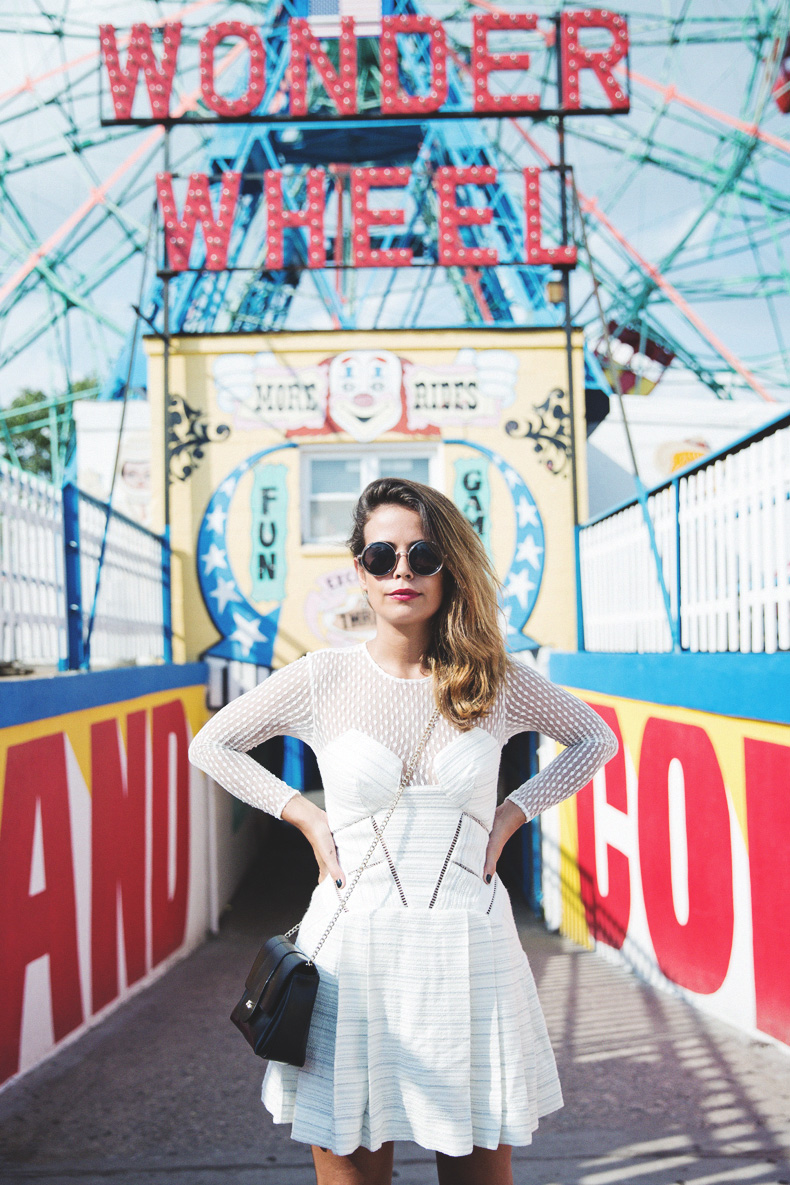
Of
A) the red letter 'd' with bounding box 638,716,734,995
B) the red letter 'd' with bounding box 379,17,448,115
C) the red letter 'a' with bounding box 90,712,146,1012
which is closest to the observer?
the red letter 'd' with bounding box 638,716,734,995

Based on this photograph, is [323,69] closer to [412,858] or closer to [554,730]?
[554,730]

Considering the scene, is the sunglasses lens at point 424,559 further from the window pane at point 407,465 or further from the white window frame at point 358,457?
the window pane at point 407,465

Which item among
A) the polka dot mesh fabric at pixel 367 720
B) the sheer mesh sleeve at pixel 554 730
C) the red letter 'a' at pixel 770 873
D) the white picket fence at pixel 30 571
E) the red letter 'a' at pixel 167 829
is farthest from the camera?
the red letter 'a' at pixel 167 829

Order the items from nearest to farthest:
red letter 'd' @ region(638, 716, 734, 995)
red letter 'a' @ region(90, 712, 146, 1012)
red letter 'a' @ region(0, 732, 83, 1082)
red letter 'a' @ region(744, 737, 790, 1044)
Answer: red letter 'a' @ region(744, 737, 790, 1044)
red letter 'a' @ region(0, 732, 83, 1082)
red letter 'd' @ region(638, 716, 734, 995)
red letter 'a' @ region(90, 712, 146, 1012)

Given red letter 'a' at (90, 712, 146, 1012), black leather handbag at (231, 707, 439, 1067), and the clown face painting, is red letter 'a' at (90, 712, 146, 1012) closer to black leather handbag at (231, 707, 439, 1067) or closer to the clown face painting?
the clown face painting

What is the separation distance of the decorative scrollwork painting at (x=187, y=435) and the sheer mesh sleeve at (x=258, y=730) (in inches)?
274

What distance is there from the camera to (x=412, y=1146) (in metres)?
3.61

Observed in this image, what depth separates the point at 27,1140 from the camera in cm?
363

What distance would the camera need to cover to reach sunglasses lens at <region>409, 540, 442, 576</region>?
6.22 ft

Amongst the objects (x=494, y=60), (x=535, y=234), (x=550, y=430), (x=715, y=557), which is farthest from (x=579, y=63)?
(x=715, y=557)

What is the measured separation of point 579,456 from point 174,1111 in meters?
6.45

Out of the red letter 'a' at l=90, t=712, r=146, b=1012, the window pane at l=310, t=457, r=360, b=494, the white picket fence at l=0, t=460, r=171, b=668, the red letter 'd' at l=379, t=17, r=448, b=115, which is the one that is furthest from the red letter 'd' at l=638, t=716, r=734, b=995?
the red letter 'd' at l=379, t=17, r=448, b=115

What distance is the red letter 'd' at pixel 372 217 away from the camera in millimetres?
8570

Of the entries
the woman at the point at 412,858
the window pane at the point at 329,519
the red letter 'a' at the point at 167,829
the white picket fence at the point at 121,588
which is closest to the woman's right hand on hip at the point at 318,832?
the woman at the point at 412,858
